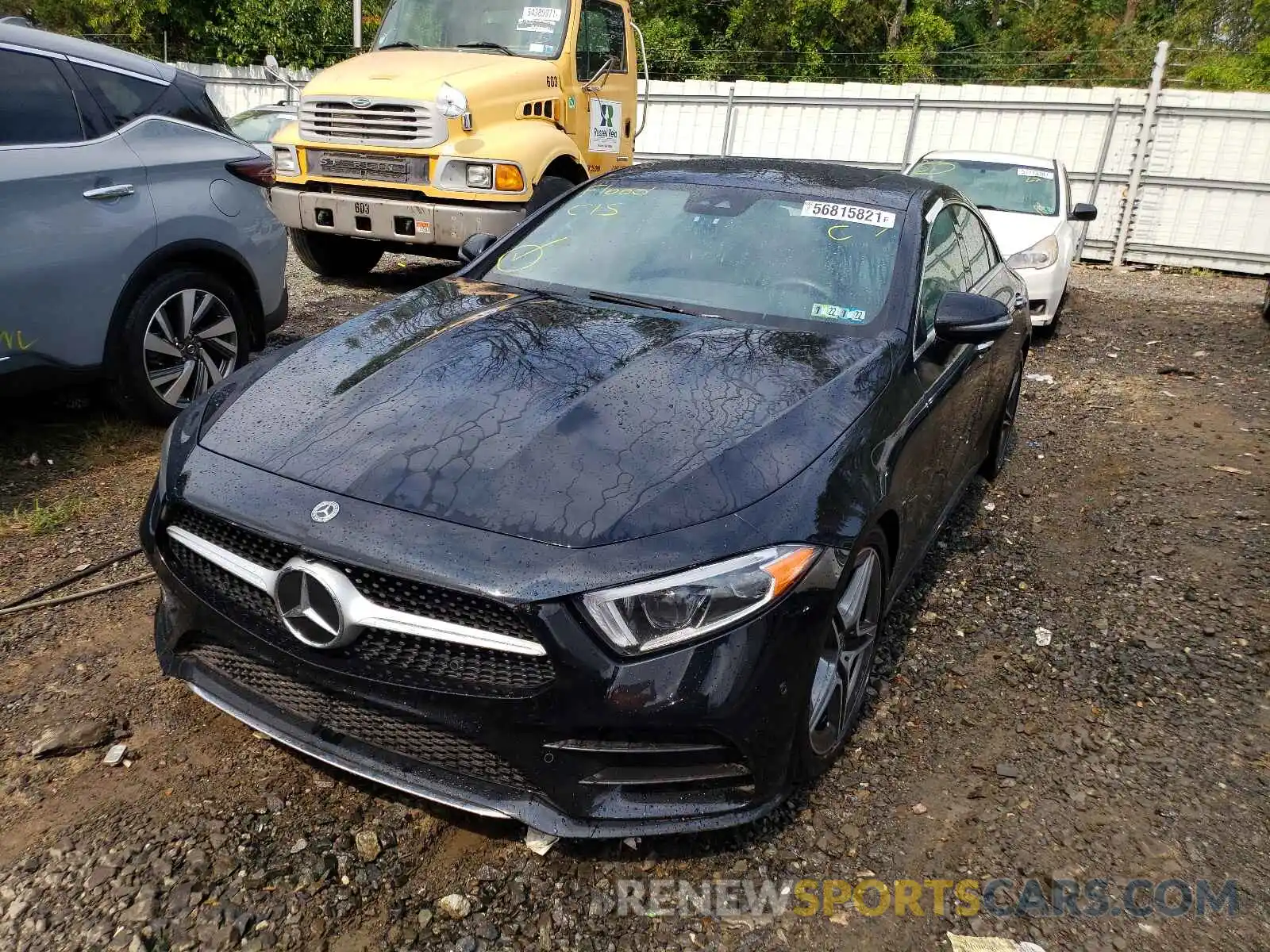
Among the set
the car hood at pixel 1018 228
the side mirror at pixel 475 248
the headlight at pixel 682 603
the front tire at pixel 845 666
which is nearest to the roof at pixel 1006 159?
the car hood at pixel 1018 228

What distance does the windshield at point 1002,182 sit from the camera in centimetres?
873

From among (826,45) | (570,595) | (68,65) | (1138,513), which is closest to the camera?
(570,595)

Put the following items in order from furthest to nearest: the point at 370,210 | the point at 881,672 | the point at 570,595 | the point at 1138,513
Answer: the point at 370,210 < the point at 1138,513 < the point at 881,672 < the point at 570,595

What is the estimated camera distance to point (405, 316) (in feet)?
10.3

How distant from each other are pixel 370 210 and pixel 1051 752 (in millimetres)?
6161

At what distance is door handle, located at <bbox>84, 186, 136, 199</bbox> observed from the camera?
4.02 meters

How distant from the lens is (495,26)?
7.74 meters

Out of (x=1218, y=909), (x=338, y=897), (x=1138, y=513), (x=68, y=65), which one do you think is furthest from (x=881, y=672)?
(x=68, y=65)

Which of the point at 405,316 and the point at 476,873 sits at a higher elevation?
the point at 405,316

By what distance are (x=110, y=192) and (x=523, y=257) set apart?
1.94m

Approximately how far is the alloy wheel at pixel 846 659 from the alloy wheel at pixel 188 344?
339cm

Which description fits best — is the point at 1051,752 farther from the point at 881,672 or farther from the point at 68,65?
the point at 68,65

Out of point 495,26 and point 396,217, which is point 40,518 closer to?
point 396,217

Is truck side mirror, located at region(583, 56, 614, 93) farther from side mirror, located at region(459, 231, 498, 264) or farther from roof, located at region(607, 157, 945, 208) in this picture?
Answer: side mirror, located at region(459, 231, 498, 264)
